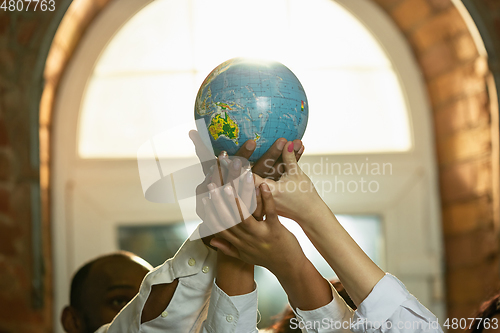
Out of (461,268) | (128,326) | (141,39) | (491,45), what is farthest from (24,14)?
(461,268)

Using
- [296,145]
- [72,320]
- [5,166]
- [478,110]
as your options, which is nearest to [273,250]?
[296,145]

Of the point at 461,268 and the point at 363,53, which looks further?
the point at 363,53

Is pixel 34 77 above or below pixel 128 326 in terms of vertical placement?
above

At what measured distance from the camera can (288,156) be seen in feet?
2.41

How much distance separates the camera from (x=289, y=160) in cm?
73

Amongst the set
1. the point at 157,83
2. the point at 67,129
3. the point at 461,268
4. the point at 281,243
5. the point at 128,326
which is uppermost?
the point at 157,83

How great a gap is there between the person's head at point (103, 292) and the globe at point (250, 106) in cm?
48

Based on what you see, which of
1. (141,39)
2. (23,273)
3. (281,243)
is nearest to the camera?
(281,243)

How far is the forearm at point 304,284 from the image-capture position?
2.41ft

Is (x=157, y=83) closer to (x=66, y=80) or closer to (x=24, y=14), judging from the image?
(x=66, y=80)

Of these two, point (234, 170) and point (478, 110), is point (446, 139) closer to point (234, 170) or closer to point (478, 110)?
point (478, 110)

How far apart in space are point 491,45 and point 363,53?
516 mm

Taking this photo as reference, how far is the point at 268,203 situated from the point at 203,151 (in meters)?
0.19

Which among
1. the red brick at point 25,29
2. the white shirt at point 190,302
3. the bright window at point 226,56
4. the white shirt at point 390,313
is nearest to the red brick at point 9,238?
the bright window at point 226,56
